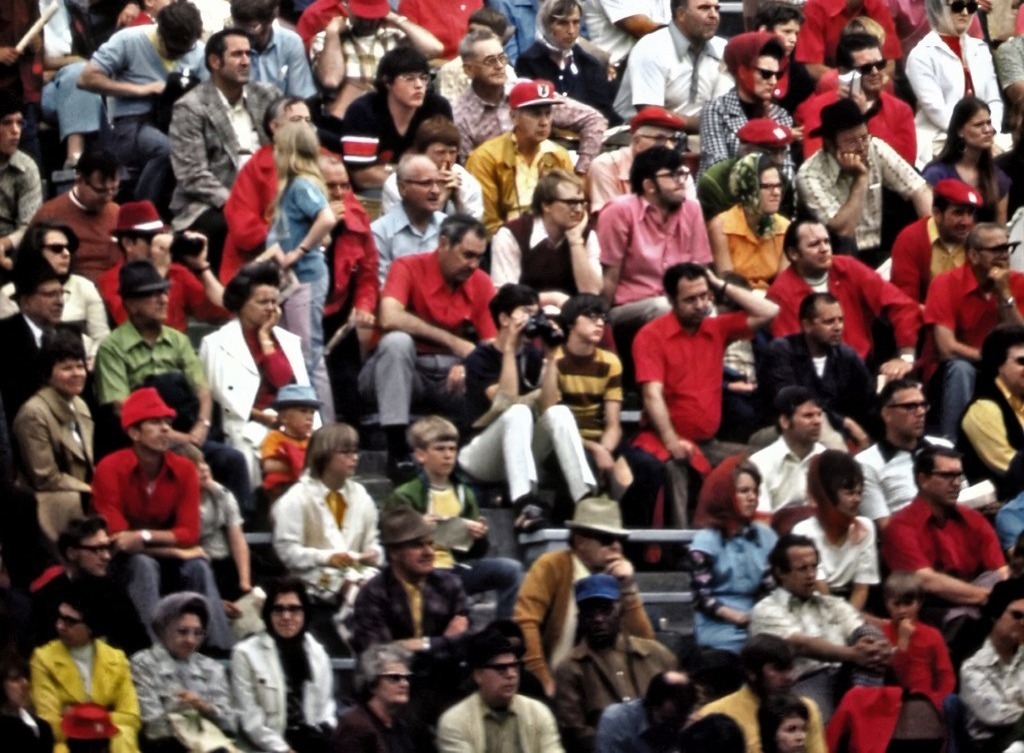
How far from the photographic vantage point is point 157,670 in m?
16.0

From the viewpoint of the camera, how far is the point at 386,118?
2014 centimetres

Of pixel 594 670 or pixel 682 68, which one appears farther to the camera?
pixel 682 68

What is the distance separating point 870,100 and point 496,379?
14.7 feet

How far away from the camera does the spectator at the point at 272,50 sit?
20.7m

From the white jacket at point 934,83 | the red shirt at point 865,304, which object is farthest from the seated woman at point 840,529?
the white jacket at point 934,83

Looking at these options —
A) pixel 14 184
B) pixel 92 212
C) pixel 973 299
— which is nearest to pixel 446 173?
pixel 92 212

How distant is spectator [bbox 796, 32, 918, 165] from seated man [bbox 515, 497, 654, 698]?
4.99 meters

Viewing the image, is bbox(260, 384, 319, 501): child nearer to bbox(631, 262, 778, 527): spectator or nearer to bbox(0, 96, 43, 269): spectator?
bbox(631, 262, 778, 527): spectator

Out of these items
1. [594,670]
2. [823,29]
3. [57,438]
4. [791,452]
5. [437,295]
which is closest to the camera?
[594,670]

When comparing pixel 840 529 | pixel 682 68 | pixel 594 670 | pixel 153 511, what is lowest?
pixel 840 529

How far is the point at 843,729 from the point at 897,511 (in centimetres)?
157

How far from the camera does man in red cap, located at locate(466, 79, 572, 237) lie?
19.9 m

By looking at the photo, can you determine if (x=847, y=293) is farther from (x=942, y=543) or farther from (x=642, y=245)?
(x=942, y=543)

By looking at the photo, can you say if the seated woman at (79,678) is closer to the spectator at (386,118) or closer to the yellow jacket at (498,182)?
the yellow jacket at (498,182)
